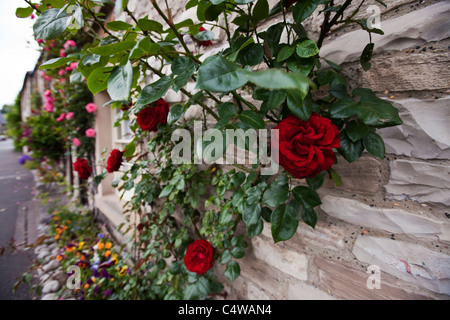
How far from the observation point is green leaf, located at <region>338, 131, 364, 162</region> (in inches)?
21.5

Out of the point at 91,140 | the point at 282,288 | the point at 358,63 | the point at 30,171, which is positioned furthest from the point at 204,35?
the point at 30,171

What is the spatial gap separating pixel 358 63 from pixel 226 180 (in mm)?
619

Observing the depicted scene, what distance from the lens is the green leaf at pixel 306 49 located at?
47 centimetres

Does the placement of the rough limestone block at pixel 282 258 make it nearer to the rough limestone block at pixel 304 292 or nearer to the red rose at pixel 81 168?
the rough limestone block at pixel 304 292

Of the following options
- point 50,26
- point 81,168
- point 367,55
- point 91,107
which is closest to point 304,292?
point 367,55

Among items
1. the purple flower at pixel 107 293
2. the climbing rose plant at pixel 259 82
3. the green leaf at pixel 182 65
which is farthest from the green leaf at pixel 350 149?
the purple flower at pixel 107 293

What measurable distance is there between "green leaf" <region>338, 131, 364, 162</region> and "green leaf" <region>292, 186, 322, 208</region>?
138 millimetres

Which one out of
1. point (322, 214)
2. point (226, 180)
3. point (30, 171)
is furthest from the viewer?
point (30, 171)

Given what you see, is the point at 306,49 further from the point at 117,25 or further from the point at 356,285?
the point at 356,285

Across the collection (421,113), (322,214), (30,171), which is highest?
(421,113)

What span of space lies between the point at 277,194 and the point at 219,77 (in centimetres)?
41

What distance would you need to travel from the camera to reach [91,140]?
9.47 ft

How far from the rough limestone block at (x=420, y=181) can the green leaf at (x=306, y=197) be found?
9.0 inches

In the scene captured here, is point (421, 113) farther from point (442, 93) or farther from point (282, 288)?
point (282, 288)
